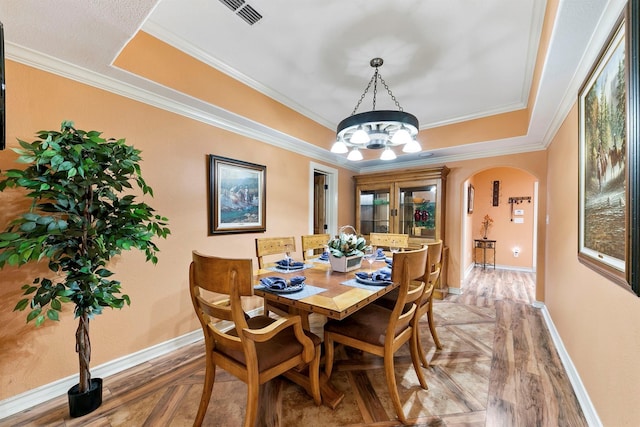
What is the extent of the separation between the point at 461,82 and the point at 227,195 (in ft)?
9.18

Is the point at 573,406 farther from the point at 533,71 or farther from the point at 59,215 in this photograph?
the point at 59,215

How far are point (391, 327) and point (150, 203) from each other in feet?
7.09

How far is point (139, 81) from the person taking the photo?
1.95 m

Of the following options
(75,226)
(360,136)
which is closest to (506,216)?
(360,136)

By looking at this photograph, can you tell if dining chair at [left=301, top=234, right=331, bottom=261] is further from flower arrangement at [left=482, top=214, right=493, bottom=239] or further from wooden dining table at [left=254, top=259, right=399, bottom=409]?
flower arrangement at [left=482, top=214, right=493, bottom=239]

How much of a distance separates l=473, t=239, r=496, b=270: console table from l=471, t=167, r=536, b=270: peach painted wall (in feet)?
0.51

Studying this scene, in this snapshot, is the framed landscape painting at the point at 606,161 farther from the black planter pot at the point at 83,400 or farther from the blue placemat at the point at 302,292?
the black planter pot at the point at 83,400

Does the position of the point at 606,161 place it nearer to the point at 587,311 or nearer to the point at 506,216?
the point at 587,311

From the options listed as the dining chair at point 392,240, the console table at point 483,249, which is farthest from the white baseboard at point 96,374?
the console table at point 483,249

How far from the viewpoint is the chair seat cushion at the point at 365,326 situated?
159cm

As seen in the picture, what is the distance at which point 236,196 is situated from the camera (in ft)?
9.20

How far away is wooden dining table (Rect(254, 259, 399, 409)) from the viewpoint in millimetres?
1358

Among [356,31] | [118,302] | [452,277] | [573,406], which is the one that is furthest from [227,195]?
[452,277]

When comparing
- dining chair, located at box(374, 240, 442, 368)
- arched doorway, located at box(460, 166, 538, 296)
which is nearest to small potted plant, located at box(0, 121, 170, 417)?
dining chair, located at box(374, 240, 442, 368)
